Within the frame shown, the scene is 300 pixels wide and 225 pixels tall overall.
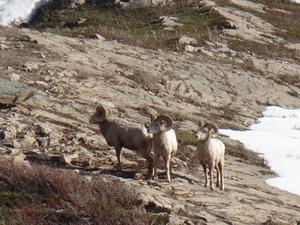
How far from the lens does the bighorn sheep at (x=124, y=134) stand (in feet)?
57.1

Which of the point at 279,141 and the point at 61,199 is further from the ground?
the point at 61,199

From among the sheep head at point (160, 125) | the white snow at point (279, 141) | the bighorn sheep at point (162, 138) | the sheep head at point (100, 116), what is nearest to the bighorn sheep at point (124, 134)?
the sheep head at point (100, 116)

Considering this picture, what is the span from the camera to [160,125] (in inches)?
659

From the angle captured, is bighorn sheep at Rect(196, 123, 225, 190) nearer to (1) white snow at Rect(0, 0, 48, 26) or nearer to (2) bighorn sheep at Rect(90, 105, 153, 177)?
(2) bighorn sheep at Rect(90, 105, 153, 177)

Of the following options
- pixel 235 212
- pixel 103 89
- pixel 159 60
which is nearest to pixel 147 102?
pixel 103 89

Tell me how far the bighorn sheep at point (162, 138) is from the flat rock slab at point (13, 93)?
6.42 m

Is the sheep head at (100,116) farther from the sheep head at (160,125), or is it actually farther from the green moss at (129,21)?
the green moss at (129,21)

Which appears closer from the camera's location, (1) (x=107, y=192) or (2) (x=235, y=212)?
(1) (x=107, y=192)

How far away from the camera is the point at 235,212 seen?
610 inches

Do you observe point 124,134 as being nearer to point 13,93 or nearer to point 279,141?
point 13,93

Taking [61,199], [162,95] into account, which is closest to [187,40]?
[162,95]

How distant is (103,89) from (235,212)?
14.3 m

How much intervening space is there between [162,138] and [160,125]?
15.3 inches

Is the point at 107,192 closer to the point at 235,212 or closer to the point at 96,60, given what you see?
the point at 235,212
